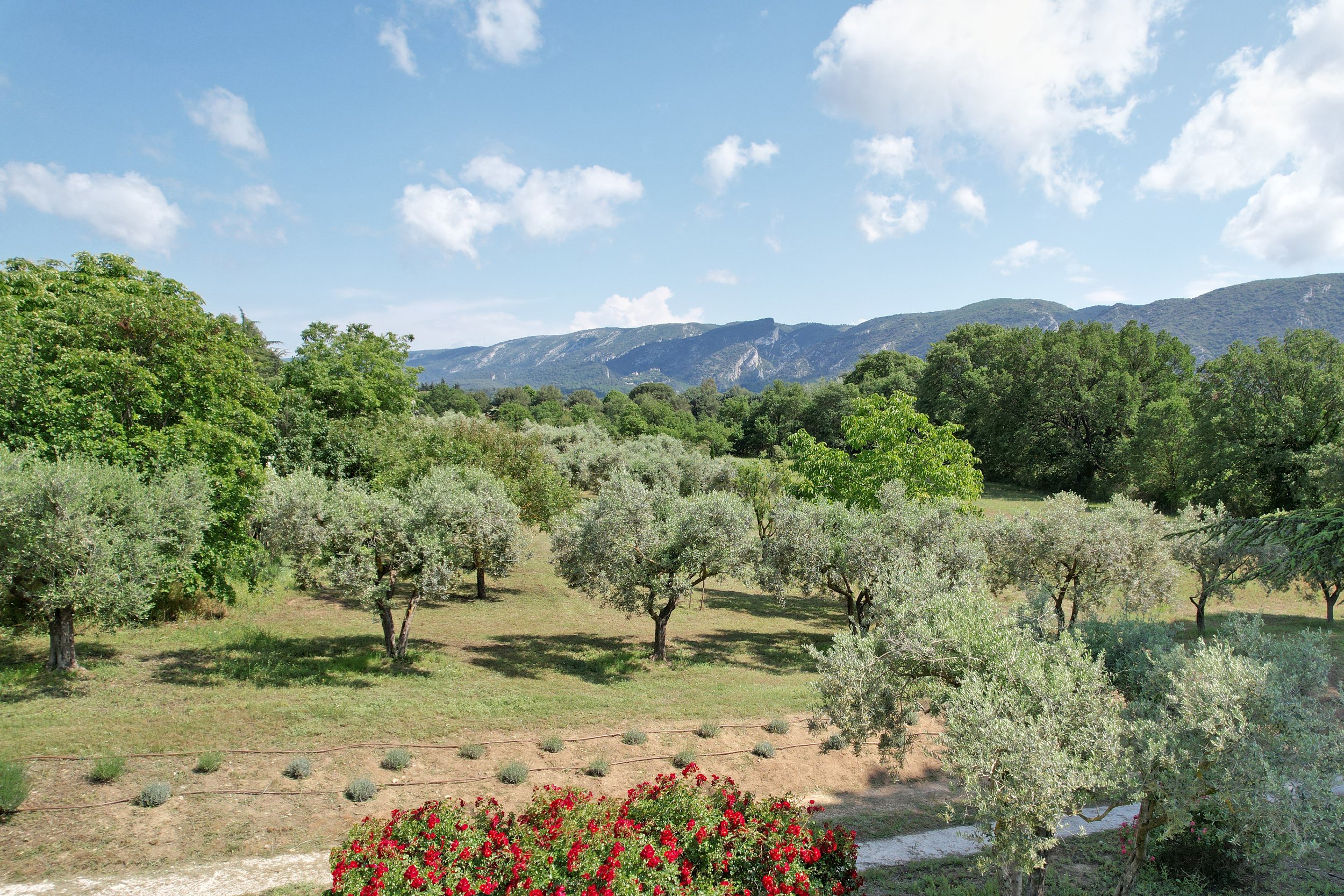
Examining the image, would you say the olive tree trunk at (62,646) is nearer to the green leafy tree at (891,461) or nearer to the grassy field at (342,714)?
the grassy field at (342,714)

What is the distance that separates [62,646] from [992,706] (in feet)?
75.8

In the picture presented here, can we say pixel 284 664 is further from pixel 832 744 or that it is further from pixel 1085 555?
pixel 1085 555

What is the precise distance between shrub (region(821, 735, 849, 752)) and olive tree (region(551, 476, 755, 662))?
261 inches

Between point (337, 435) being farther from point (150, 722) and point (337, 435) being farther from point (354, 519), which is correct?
point (150, 722)

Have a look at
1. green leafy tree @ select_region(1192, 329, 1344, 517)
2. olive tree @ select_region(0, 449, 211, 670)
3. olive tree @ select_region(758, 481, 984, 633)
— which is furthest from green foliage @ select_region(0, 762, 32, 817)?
green leafy tree @ select_region(1192, 329, 1344, 517)

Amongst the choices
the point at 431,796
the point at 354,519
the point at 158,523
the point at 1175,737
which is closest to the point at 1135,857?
the point at 1175,737

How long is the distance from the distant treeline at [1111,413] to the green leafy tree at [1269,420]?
80 millimetres

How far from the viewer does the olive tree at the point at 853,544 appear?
22.3m

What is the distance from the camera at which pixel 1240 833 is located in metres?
8.34

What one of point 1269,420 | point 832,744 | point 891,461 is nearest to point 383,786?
point 832,744

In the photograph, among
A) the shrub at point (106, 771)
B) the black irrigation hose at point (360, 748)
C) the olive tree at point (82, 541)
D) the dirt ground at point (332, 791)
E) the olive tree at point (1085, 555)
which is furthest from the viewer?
the olive tree at point (1085, 555)

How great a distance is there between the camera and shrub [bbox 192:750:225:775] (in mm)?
13109

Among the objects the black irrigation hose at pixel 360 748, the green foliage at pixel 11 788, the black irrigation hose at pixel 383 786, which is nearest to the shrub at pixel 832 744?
the black irrigation hose at pixel 383 786

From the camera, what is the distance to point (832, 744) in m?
16.5
